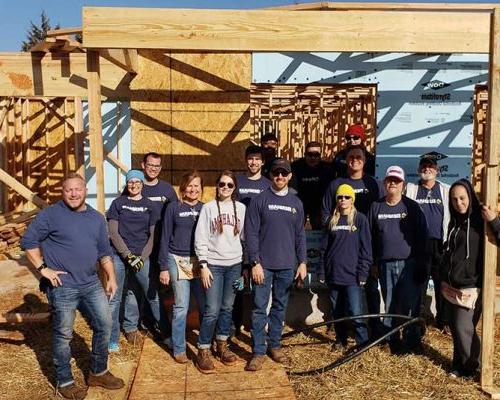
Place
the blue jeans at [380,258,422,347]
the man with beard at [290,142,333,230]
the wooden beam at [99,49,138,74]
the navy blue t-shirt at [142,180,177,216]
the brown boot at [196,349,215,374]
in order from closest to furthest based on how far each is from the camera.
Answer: the brown boot at [196,349,215,374], the blue jeans at [380,258,422,347], the navy blue t-shirt at [142,180,177,216], the wooden beam at [99,49,138,74], the man with beard at [290,142,333,230]

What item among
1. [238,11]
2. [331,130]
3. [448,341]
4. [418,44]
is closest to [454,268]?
[448,341]

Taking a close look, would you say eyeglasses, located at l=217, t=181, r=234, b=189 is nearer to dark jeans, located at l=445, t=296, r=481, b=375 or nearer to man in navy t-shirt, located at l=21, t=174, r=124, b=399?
man in navy t-shirt, located at l=21, t=174, r=124, b=399

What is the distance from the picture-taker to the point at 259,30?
190 inches

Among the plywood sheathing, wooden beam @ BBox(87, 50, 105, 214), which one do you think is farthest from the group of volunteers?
the plywood sheathing

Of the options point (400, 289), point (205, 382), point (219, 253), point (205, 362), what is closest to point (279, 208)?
point (219, 253)

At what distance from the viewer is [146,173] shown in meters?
5.25

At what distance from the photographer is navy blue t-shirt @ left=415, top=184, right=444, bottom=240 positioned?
536cm

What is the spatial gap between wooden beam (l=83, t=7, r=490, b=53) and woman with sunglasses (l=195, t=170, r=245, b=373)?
4.17 feet

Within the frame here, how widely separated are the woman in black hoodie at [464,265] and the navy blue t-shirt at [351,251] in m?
0.74

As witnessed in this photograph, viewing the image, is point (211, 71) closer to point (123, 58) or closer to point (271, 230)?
point (123, 58)

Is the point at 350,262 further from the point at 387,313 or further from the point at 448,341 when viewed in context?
the point at 448,341

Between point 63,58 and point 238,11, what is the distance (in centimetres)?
388

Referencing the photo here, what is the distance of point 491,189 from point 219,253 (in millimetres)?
2292

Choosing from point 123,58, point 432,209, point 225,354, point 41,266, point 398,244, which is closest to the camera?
point 41,266
